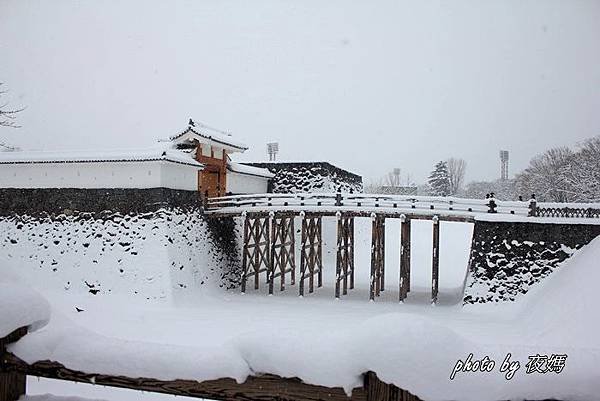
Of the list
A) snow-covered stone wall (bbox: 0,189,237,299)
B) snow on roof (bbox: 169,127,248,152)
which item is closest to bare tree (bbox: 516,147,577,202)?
snow on roof (bbox: 169,127,248,152)

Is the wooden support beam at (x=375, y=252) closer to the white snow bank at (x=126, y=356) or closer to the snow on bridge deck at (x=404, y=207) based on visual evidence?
the snow on bridge deck at (x=404, y=207)

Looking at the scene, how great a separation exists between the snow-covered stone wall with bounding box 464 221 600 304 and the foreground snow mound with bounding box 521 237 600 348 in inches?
12.4

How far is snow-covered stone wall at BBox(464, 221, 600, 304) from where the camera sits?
42.3ft

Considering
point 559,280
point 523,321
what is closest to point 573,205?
point 559,280

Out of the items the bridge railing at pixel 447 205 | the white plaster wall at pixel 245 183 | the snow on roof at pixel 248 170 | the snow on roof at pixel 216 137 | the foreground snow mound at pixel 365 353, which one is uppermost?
the snow on roof at pixel 216 137

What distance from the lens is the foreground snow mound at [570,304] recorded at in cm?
867

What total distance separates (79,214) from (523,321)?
13.0 meters

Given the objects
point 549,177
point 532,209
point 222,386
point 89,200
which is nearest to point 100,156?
point 89,200

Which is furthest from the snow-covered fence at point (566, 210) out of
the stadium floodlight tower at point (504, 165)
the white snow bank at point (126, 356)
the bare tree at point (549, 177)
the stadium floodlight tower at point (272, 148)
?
the stadium floodlight tower at point (504, 165)

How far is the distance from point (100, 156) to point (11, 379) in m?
13.4

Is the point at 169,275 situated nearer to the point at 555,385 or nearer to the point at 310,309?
the point at 310,309

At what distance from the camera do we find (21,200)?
609 inches

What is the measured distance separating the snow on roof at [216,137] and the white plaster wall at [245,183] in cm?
109

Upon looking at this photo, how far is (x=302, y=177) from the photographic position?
2114 centimetres
